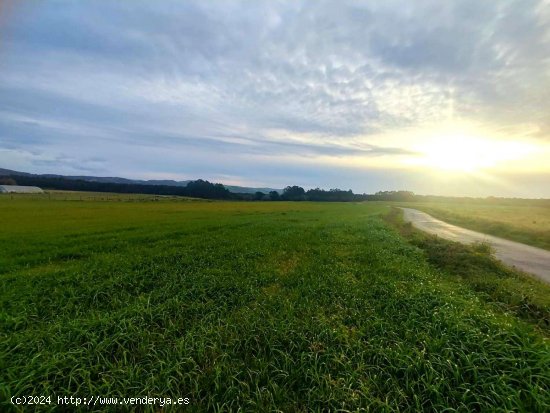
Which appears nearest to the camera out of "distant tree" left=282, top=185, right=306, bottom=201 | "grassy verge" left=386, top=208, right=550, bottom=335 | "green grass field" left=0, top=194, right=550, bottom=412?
"green grass field" left=0, top=194, right=550, bottom=412

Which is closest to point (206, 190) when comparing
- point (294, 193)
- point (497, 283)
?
point (294, 193)

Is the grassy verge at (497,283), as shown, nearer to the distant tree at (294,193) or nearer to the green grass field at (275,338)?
the green grass field at (275,338)

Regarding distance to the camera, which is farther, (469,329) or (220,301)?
(220,301)

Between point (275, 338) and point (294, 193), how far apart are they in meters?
177

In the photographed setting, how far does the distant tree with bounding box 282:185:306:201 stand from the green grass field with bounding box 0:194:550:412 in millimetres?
159924

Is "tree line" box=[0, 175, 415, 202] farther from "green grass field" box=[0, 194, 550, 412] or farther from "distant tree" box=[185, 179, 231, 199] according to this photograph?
"green grass field" box=[0, 194, 550, 412]

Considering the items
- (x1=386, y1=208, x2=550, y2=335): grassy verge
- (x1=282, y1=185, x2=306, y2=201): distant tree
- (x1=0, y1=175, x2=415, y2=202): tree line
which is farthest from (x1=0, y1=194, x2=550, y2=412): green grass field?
(x1=282, y1=185, x2=306, y2=201): distant tree

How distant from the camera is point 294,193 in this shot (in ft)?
600

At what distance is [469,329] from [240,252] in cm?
1162

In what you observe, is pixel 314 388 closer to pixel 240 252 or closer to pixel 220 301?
pixel 220 301

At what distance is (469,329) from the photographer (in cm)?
668

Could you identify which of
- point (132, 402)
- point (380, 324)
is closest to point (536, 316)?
point (380, 324)

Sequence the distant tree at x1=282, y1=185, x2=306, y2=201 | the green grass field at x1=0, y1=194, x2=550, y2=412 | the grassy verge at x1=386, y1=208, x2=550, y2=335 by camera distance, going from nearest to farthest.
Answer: the green grass field at x1=0, y1=194, x2=550, y2=412
the grassy verge at x1=386, y1=208, x2=550, y2=335
the distant tree at x1=282, y1=185, x2=306, y2=201

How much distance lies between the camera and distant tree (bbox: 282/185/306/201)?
17350cm
